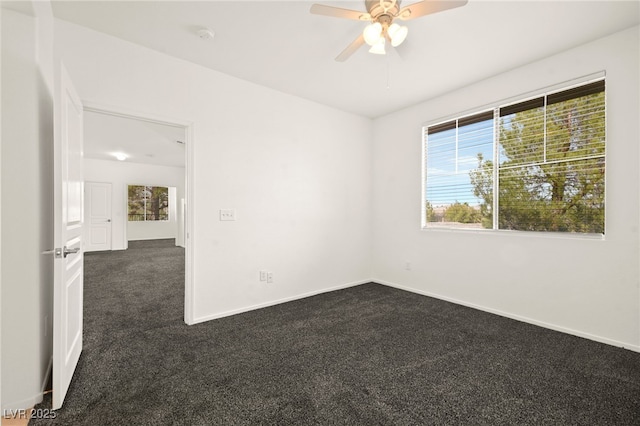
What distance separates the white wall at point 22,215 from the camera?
1700mm

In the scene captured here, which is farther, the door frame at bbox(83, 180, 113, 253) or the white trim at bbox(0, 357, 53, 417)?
the door frame at bbox(83, 180, 113, 253)

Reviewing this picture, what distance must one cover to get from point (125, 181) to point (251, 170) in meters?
7.17

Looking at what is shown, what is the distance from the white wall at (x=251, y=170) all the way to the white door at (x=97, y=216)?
6.90 metres

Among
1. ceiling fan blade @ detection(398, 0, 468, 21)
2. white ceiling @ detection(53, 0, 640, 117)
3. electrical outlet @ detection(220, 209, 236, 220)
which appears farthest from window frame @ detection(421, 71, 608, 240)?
electrical outlet @ detection(220, 209, 236, 220)

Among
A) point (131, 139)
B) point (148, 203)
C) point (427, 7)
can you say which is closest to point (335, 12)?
point (427, 7)

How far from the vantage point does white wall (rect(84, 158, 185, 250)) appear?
8234 millimetres

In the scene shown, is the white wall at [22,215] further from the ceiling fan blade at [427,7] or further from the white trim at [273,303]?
the ceiling fan blade at [427,7]

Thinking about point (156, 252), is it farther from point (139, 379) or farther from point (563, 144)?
point (563, 144)

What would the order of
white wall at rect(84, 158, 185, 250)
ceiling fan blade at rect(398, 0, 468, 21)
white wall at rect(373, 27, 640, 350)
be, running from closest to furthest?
ceiling fan blade at rect(398, 0, 468, 21) < white wall at rect(373, 27, 640, 350) < white wall at rect(84, 158, 185, 250)

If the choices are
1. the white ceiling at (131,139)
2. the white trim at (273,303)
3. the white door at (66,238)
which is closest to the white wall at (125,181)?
the white ceiling at (131,139)

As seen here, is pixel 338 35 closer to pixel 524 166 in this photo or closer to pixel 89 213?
pixel 524 166

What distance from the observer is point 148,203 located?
31.1ft

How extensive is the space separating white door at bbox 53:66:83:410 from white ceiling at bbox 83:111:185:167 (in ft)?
6.50

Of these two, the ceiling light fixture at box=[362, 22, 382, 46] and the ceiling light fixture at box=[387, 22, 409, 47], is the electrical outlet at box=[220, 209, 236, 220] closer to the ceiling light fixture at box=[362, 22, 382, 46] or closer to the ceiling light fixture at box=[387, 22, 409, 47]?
the ceiling light fixture at box=[362, 22, 382, 46]
